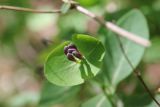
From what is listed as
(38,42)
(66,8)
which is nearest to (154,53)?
(66,8)

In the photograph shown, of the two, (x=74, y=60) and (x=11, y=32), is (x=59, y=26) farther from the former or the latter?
(x=74, y=60)

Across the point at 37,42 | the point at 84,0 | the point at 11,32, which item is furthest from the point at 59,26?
the point at 37,42

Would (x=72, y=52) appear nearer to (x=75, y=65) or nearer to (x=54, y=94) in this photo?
(x=75, y=65)

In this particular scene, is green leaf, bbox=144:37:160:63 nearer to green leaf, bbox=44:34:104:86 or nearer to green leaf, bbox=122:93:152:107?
green leaf, bbox=122:93:152:107

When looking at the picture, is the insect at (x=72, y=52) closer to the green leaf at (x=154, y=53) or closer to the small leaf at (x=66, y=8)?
the small leaf at (x=66, y=8)

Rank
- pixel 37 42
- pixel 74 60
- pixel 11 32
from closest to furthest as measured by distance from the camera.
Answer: pixel 74 60 → pixel 11 32 → pixel 37 42

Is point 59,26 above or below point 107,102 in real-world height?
below
